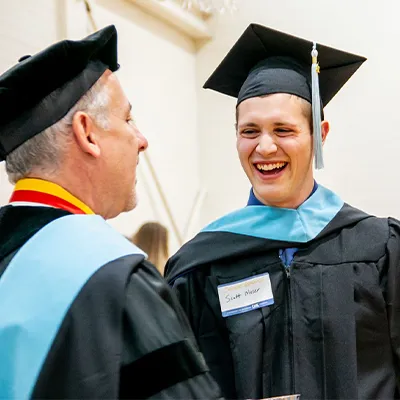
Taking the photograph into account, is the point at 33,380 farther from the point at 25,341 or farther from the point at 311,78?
the point at 311,78

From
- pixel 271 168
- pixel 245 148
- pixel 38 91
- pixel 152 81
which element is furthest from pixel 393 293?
pixel 152 81

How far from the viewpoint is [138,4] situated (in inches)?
197

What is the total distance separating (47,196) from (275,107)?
Result: 1.00 m

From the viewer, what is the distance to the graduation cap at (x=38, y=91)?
1604 mm

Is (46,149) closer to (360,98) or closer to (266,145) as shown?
(266,145)

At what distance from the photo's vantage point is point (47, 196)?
1.58m

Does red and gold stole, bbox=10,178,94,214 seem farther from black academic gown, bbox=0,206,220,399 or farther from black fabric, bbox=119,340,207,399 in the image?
black fabric, bbox=119,340,207,399

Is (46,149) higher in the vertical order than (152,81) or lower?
lower

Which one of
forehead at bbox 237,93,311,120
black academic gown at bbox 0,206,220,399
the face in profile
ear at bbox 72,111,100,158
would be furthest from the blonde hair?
black academic gown at bbox 0,206,220,399

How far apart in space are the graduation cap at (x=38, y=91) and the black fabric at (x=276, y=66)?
0.86 metres

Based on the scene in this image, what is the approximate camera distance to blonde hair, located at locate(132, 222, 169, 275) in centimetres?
441

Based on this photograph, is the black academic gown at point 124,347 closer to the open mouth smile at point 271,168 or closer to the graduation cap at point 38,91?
the graduation cap at point 38,91

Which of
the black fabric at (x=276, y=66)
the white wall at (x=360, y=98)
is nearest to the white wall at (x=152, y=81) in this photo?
the white wall at (x=360, y=98)

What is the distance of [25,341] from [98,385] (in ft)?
0.61
